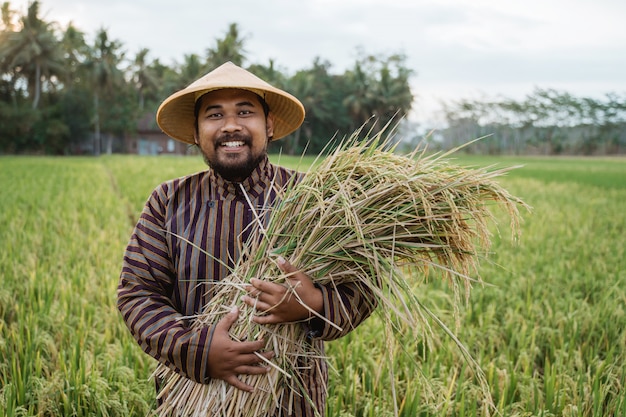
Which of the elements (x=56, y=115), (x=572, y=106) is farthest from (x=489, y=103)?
(x=56, y=115)

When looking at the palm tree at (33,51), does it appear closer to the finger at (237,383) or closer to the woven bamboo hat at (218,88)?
the woven bamboo hat at (218,88)

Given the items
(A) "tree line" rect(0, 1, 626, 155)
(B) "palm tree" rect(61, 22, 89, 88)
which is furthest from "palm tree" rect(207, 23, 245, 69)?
(B) "palm tree" rect(61, 22, 89, 88)

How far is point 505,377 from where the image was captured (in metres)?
2.35

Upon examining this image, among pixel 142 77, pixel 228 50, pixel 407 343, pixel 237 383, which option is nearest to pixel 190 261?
pixel 237 383

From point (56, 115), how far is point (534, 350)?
39.3m

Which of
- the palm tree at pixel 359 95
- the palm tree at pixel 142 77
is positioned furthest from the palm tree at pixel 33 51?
the palm tree at pixel 359 95

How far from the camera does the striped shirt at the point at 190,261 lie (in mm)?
1442

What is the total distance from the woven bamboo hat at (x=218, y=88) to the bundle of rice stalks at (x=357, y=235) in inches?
13.3

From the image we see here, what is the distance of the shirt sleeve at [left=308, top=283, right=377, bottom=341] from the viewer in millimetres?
1376

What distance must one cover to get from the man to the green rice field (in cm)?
28

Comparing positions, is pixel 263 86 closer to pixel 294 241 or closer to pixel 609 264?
pixel 294 241

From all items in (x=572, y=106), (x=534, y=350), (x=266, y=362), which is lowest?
(x=534, y=350)

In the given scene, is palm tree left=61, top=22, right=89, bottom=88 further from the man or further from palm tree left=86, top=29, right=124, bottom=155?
the man

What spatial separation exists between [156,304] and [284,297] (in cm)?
43
